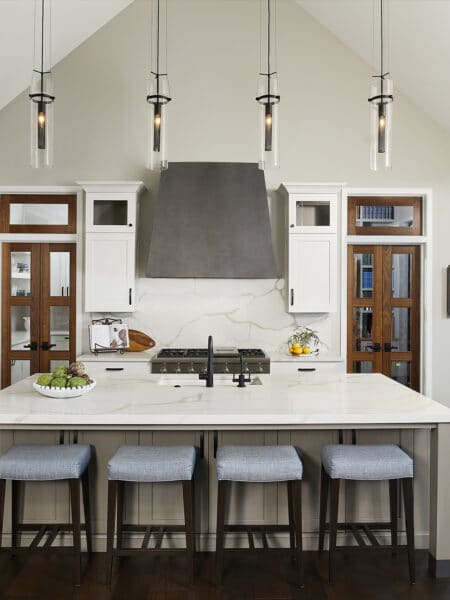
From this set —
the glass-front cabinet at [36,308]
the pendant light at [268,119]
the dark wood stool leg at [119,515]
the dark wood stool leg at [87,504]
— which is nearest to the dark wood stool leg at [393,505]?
the dark wood stool leg at [119,515]

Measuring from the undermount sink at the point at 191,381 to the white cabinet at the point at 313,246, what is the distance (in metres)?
1.54

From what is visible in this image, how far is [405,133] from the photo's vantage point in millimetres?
5336

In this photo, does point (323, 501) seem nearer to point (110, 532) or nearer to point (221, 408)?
point (221, 408)

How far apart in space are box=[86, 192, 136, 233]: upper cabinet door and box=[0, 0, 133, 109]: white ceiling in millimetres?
1267

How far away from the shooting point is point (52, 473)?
264 cm

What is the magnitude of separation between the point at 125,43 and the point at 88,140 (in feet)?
3.37

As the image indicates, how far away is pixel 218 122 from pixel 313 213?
4.31ft

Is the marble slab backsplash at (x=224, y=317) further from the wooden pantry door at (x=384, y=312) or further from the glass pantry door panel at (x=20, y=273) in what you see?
the glass pantry door panel at (x=20, y=273)

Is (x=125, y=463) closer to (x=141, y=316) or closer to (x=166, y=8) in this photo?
(x=141, y=316)

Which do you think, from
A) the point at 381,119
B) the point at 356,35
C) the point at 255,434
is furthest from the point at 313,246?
the point at 255,434

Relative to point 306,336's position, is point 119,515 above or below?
below

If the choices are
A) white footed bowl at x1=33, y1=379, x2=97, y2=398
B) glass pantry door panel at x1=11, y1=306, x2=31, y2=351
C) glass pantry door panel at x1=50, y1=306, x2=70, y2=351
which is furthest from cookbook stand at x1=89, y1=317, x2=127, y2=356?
white footed bowl at x1=33, y1=379, x2=97, y2=398

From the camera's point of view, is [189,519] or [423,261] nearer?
[189,519]

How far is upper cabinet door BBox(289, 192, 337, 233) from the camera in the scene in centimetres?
500
